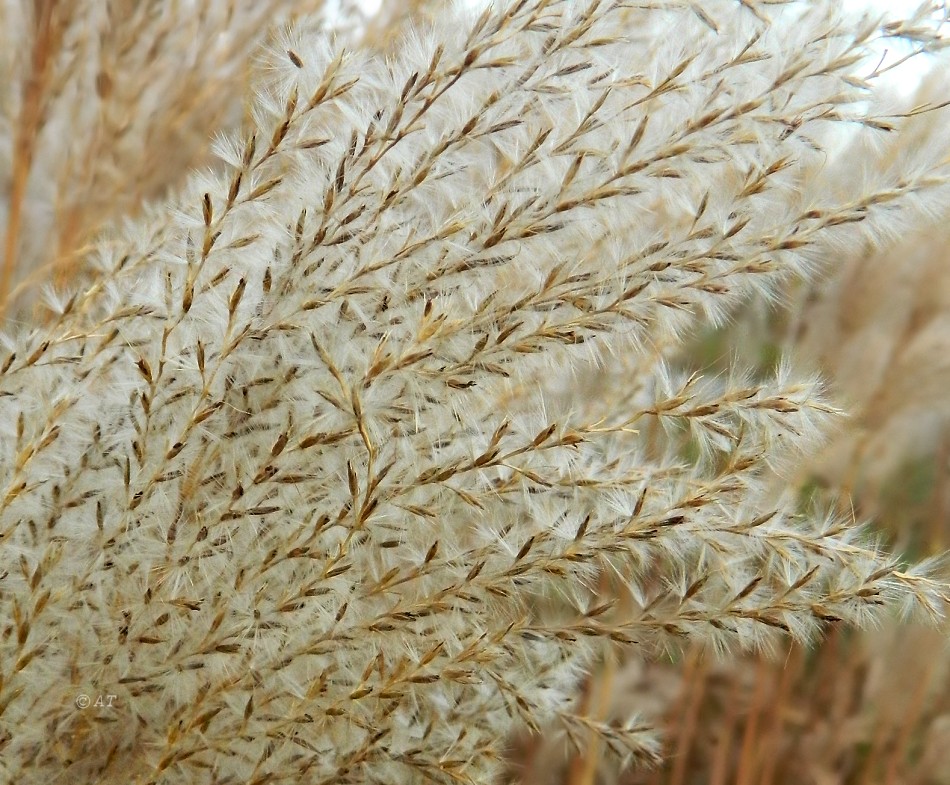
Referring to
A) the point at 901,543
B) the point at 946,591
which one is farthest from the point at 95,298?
the point at 901,543

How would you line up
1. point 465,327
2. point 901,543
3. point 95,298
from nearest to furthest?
point 465,327, point 95,298, point 901,543

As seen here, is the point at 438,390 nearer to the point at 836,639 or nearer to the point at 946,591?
the point at 946,591

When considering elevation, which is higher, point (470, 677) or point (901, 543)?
point (470, 677)

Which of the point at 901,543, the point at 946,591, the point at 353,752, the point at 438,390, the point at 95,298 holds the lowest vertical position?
the point at 901,543

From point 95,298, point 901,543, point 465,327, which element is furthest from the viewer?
point 901,543

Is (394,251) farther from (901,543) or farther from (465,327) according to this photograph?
(901,543)

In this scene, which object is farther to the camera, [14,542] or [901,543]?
[901,543]

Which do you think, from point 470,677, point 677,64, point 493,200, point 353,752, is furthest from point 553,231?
point 353,752
